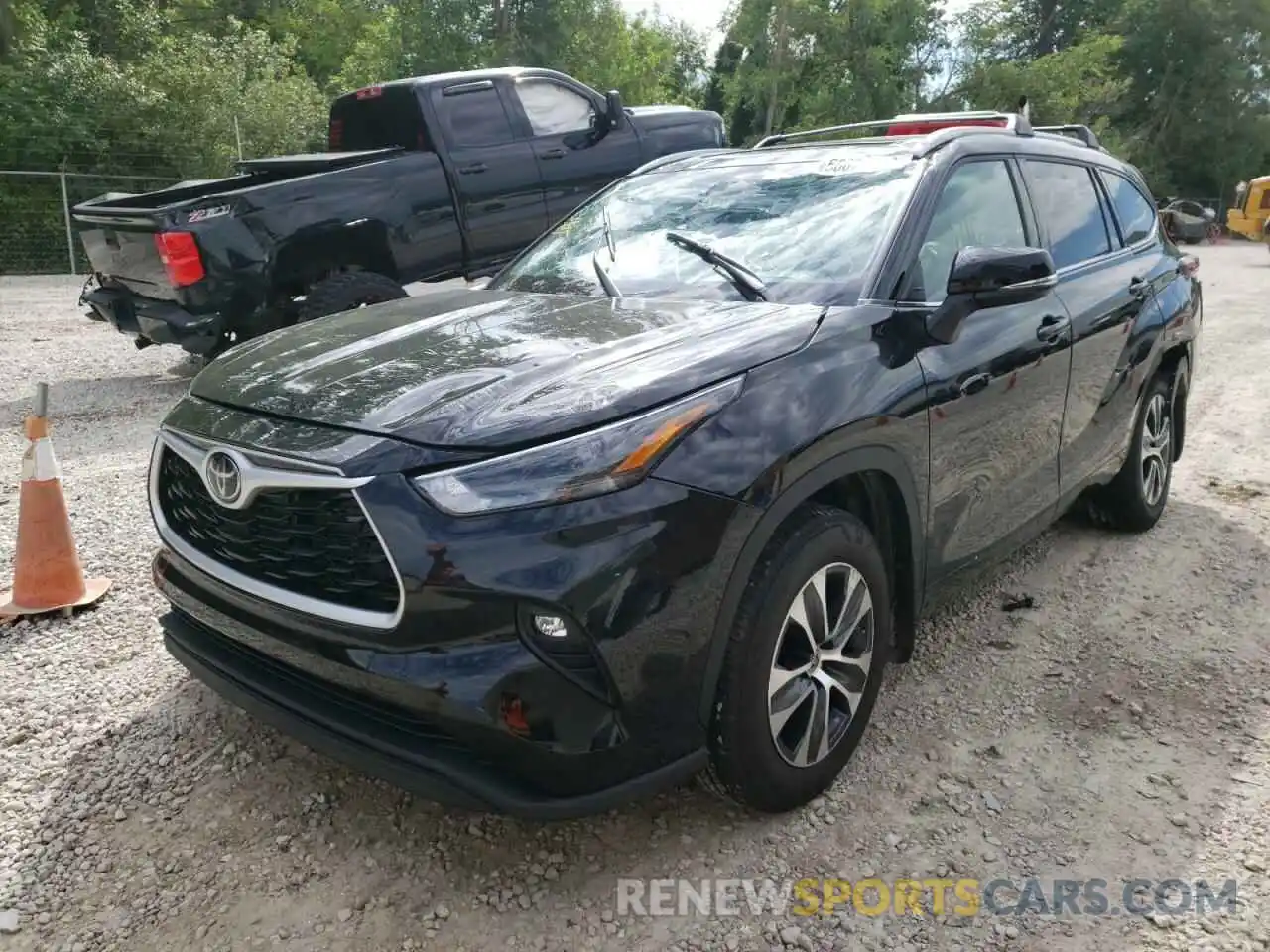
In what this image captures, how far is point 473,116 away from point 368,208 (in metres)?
1.45

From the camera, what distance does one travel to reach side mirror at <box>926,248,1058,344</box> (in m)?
2.79

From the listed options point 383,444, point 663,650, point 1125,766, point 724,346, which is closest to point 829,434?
point 724,346

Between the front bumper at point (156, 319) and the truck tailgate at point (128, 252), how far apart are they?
8 centimetres

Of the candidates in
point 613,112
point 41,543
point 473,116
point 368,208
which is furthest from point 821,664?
point 613,112

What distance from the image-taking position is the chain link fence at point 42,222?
696 inches

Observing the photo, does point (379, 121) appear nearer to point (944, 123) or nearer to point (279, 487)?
point (944, 123)

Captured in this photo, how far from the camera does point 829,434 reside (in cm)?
246

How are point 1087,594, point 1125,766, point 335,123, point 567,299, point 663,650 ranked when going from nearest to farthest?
point 663,650, point 1125,766, point 567,299, point 1087,594, point 335,123

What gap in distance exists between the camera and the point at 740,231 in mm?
3277

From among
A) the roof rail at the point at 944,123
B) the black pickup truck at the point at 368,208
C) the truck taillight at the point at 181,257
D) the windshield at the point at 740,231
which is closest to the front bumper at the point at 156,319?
the black pickup truck at the point at 368,208

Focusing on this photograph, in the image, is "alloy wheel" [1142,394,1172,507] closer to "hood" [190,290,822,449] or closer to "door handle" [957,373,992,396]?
"door handle" [957,373,992,396]

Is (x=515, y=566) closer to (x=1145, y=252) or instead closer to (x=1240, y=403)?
(x=1145, y=252)

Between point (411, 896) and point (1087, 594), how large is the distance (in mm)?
3066

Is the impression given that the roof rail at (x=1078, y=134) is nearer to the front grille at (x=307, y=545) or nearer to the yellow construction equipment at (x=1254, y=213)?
the front grille at (x=307, y=545)
